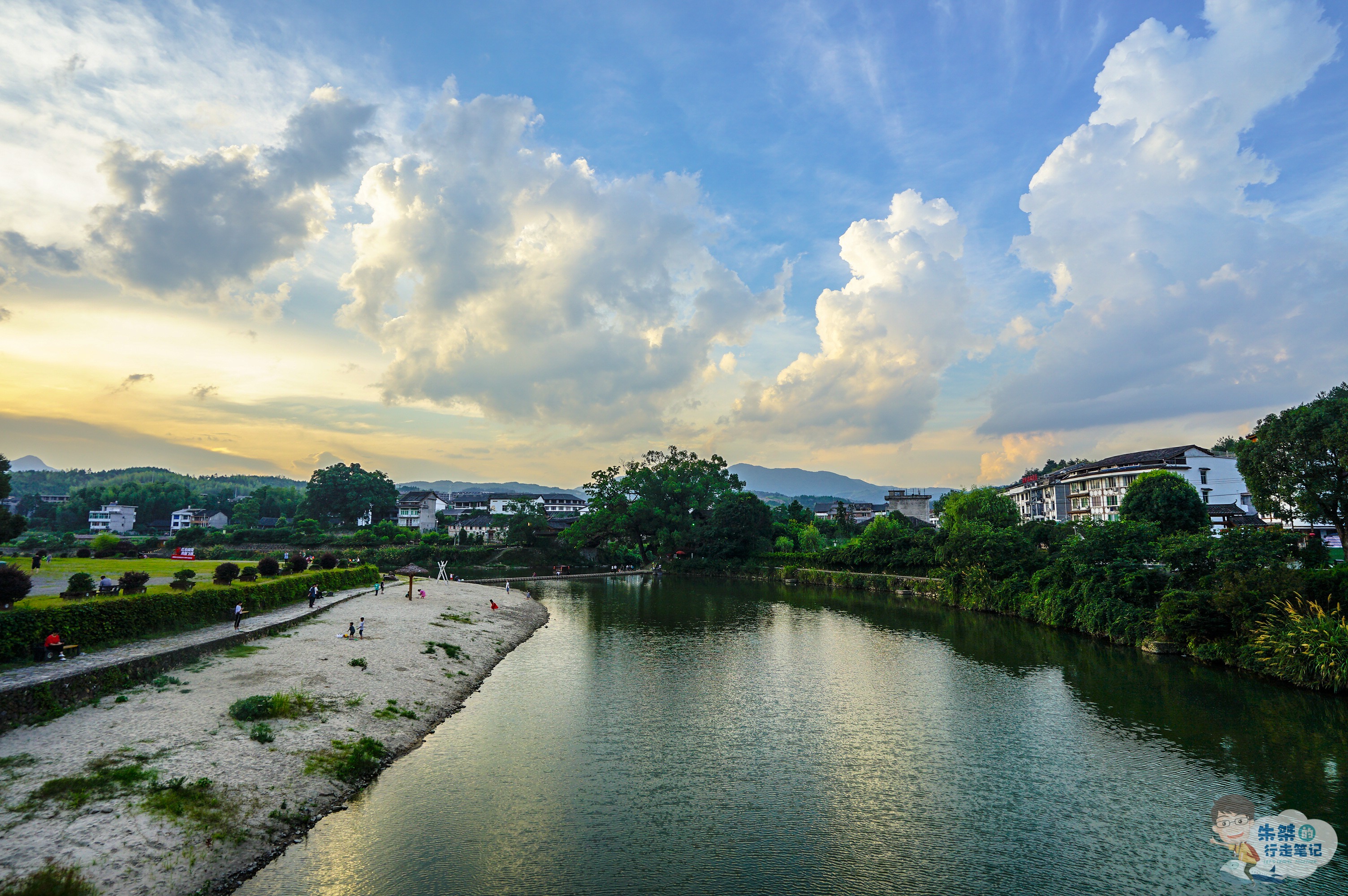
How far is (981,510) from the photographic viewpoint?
298 ft

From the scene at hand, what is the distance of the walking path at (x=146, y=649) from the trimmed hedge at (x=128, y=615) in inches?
22.0

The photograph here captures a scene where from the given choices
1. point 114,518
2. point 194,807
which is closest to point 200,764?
point 194,807

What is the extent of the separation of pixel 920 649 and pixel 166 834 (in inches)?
1614

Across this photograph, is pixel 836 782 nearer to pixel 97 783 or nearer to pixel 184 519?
pixel 97 783

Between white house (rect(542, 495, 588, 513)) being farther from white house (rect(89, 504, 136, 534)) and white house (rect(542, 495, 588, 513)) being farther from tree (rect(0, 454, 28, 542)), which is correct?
tree (rect(0, 454, 28, 542))

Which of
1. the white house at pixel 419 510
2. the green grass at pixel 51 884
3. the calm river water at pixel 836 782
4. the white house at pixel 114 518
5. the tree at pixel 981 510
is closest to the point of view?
the green grass at pixel 51 884

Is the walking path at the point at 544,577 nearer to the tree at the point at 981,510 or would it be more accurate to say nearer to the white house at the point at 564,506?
the tree at the point at 981,510

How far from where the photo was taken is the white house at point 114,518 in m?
143

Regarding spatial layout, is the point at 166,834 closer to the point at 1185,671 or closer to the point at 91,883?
the point at 91,883

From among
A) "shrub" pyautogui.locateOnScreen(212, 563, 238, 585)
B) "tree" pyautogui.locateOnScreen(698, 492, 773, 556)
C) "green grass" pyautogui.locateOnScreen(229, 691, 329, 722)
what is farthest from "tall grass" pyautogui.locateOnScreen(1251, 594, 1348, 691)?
"tree" pyautogui.locateOnScreen(698, 492, 773, 556)

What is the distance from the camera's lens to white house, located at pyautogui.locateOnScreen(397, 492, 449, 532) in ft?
527

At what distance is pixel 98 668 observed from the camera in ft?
70.9

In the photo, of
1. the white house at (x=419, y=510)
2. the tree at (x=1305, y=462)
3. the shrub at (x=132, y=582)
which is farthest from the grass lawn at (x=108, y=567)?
the white house at (x=419, y=510)

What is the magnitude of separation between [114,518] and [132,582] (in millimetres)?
155761
